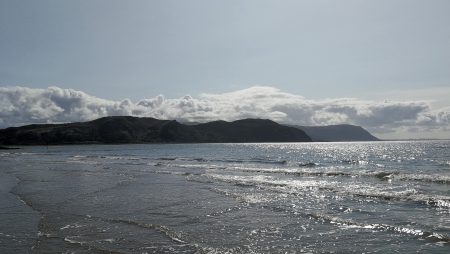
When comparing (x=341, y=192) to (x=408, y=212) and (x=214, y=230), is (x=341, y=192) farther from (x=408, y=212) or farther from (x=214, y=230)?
(x=214, y=230)

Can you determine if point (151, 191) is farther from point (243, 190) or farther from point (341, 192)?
point (341, 192)

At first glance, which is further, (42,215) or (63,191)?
(63,191)

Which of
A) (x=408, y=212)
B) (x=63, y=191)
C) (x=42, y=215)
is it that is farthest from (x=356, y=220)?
(x=63, y=191)

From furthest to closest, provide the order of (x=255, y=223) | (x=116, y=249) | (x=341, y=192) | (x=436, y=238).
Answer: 1. (x=341, y=192)
2. (x=255, y=223)
3. (x=436, y=238)
4. (x=116, y=249)

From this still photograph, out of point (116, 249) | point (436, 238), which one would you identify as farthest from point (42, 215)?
point (436, 238)

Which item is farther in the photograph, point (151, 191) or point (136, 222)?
point (151, 191)

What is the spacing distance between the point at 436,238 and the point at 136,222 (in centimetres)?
1193

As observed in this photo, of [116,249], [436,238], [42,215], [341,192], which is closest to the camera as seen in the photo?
[116,249]

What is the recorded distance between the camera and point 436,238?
47.5 feet

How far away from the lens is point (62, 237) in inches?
586

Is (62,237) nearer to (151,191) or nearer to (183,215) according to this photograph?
(183,215)

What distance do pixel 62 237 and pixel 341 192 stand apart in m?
19.1

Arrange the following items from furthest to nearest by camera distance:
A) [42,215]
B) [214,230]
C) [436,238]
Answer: [42,215] < [214,230] < [436,238]

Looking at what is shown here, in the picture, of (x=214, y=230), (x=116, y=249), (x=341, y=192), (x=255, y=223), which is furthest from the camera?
(x=341, y=192)
